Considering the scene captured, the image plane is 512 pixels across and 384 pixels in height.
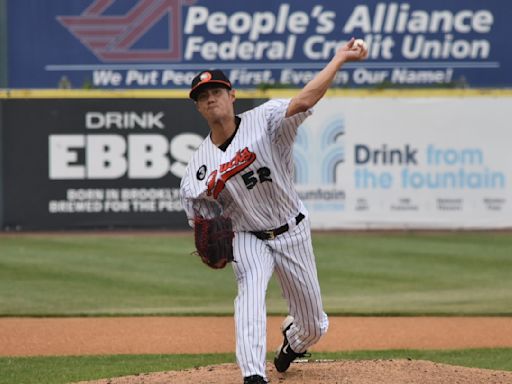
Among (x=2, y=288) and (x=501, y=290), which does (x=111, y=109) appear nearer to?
(x=2, y=288)

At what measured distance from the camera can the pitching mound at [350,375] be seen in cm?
590

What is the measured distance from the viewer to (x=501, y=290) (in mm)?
10938

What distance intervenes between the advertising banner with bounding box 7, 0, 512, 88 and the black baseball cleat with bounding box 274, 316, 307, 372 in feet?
46.5

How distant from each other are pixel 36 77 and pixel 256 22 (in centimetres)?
409

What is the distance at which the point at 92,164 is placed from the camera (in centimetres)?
1530

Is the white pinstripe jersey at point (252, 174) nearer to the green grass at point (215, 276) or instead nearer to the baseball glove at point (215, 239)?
the baseball glove at point (215, 239)

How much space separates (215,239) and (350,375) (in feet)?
3.66

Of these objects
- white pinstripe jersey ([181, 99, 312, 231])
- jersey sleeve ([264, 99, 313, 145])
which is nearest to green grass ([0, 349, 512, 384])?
white pinstripe jersey ([181, 99, 312, 231])

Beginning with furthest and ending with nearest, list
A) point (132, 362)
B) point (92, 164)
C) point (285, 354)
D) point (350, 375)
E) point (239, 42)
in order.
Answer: point (239, 42)
point (92, 164)
point (132, 362)
point (285, 354)
point (350, 375)

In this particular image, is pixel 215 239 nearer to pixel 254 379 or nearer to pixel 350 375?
pixel 254 379

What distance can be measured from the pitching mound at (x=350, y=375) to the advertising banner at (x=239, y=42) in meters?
14.1

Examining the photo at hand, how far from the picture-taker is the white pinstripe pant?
5.41 metres

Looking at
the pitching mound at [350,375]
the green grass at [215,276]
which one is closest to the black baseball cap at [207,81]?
the pitching mound at [350,375]

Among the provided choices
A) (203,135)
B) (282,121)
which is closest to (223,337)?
(282,121)
